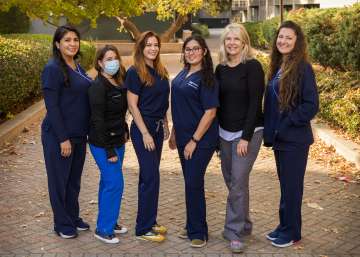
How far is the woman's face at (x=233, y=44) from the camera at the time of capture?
4512 mm

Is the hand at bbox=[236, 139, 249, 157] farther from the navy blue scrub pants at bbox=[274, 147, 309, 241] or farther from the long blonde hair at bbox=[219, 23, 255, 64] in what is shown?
the long blonde hair at bbox=[219, 23, 255, 64]

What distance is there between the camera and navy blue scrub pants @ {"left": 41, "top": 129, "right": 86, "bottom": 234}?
490cm

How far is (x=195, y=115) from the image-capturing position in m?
4.66

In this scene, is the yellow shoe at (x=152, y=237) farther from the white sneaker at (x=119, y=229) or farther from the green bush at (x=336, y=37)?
the green bush at (x=336, y=37)

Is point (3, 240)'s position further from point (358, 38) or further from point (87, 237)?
point (358, 38)

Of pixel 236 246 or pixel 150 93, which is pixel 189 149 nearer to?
pixel 150 93

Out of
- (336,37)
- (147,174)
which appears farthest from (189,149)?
(336,37)

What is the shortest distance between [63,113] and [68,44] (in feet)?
1.93

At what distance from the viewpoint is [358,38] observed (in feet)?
38.9

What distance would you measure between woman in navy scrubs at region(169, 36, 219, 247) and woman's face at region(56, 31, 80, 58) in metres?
0.92

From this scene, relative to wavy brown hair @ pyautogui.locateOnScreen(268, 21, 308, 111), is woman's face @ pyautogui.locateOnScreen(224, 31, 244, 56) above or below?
above

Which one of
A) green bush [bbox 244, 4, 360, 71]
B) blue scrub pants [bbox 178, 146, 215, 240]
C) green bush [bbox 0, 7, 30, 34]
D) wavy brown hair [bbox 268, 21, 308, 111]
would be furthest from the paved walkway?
green bush [bbox 0, 7, 30, 34]

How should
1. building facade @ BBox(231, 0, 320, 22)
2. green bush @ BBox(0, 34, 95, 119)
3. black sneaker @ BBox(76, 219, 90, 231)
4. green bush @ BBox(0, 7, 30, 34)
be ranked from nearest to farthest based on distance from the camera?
black sneaker @ BBox(76, 219, 90, 231), green bush @ BBox(0, 34, 95, 119), green bush @ BBox(0, 7, 30, 34), building facade @ BBox(231, 0, 320, 22)

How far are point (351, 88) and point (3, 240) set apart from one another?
7.20m
